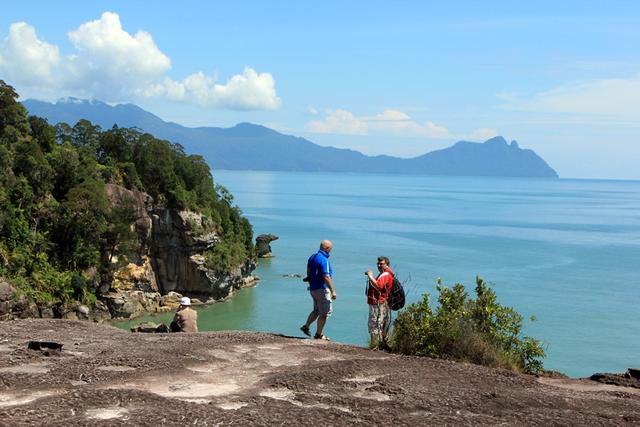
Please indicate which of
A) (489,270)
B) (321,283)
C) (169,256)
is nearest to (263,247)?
(169,256)

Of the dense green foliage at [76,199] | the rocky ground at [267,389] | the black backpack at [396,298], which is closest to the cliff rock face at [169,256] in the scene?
the dense green foliage at [76,199]

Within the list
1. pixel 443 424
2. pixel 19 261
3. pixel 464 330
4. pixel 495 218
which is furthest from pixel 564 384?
pixel 495 218

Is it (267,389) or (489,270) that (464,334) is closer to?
(267,389)

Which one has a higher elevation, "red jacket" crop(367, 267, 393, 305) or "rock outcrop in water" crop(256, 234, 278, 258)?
"red jacket" crop(367, 267, 393, 305)

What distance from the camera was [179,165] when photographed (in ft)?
224

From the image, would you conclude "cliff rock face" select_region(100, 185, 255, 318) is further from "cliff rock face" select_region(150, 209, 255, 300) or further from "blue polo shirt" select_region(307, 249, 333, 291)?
"blue polo shirt" select_region(307, 249, 333, 291)

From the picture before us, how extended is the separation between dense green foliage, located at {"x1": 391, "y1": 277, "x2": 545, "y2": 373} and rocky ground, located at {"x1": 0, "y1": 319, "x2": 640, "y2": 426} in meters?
1.01

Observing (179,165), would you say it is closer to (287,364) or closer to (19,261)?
(19,261)

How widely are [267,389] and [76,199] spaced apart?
4839 cm

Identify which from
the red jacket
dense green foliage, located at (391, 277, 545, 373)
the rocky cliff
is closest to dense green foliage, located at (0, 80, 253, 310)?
the rocky cliff

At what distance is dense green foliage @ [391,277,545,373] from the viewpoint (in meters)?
12.5

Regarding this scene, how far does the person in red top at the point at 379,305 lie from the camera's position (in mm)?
13250

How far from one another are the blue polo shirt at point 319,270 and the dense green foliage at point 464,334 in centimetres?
168

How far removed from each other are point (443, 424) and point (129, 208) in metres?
53.6
